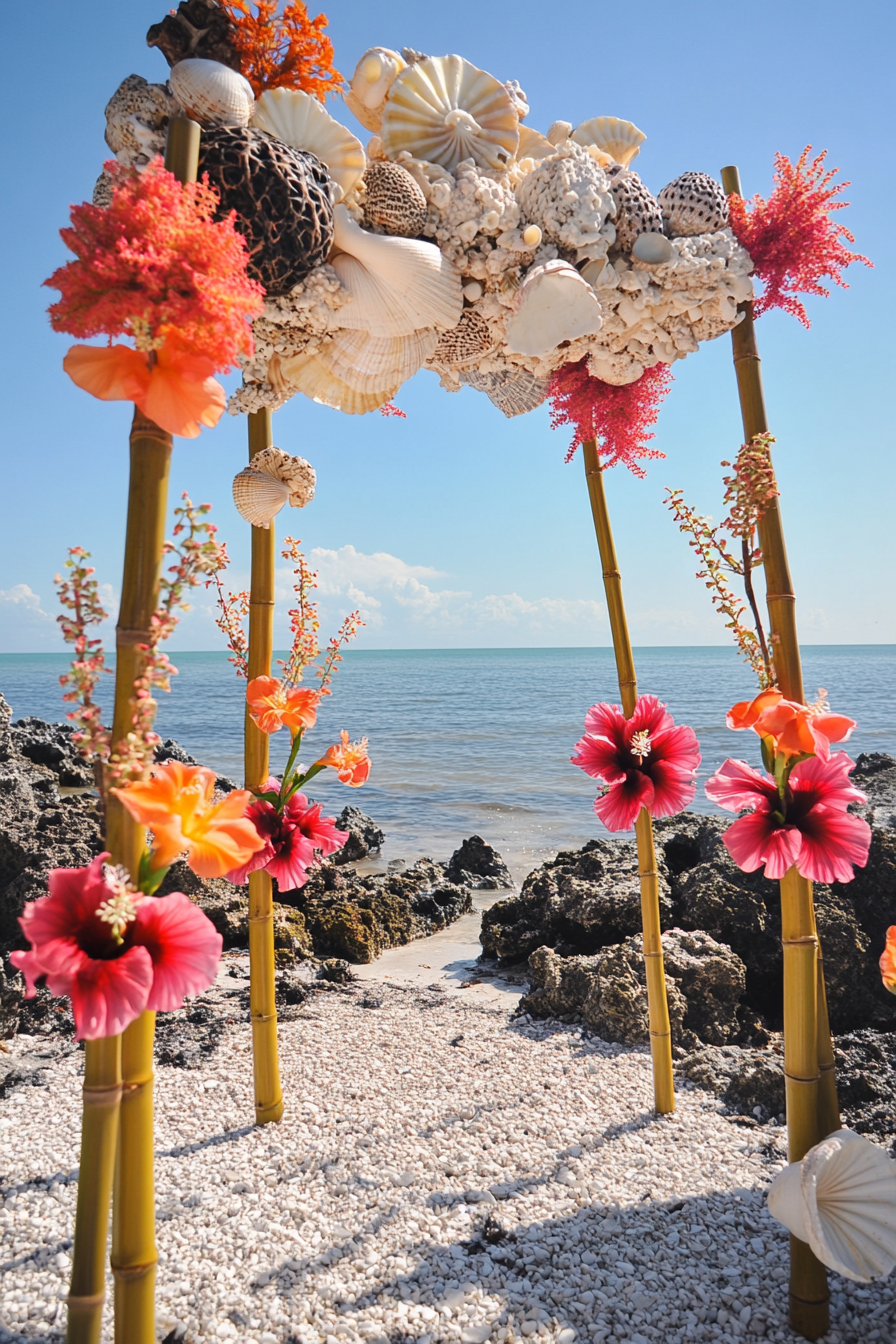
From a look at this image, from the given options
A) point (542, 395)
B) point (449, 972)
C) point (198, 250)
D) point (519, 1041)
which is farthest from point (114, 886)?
point (449, 972)

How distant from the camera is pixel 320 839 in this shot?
8.77 feet

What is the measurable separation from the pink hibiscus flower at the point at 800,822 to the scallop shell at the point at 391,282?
1580 millimetres

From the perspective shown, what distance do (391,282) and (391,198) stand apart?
9.1 inches

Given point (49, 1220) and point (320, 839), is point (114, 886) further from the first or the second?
point (49, 1220)

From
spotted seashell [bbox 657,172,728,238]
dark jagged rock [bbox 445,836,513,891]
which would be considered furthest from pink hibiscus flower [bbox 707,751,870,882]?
dark jagged rock [bbox 445,836,513,891]

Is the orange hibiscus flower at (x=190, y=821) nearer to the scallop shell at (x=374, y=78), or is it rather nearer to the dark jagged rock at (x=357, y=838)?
the scallop shell at (x=374, y=78)

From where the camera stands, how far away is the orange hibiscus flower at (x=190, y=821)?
1343mm

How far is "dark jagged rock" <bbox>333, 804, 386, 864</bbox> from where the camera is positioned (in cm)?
772

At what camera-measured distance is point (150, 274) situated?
1403mm

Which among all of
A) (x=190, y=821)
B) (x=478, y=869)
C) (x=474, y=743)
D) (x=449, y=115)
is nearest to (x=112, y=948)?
(x=190, y=821)

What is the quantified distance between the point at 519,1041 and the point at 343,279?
314 centimetres

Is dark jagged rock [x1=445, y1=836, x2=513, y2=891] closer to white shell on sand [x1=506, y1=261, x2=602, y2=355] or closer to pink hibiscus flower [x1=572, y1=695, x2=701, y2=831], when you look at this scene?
pink hibiscus flower [x1=572, y1=695, x2=701, y2=831]

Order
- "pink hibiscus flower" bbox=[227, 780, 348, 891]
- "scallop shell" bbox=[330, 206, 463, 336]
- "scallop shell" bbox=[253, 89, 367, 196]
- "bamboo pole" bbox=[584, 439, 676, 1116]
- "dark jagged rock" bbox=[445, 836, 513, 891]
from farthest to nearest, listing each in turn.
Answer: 1. "dark jagged rock" bbox=[445, 836, 513, 891]
2. "bamboo pole" bbox=[584, 439, 676, 1116]
3. "pink hibiscus flower" bbox=[227, 780, 348, 891]
4. "scallop shell" bbox=[330, 206, 463, 336]
5. "scallop shell" bbox=[253, 89, 367, 196]

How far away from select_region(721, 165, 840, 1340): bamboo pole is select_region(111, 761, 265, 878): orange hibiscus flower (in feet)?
4.54
